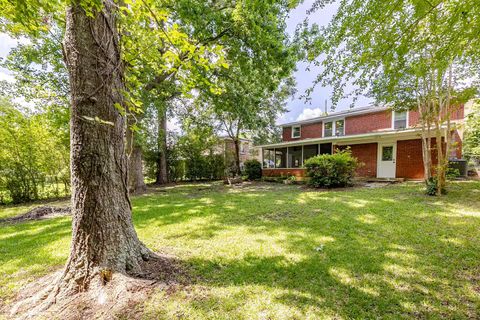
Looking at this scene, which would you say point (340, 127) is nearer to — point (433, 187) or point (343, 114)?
point (343, 114)

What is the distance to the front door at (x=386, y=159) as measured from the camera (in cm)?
1203

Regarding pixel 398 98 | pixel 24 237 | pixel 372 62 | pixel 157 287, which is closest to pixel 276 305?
pixel 157 287

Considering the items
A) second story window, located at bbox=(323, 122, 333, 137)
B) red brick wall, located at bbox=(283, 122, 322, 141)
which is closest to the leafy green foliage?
red brick wall, located at bbox=(283, 122, 322, 141)

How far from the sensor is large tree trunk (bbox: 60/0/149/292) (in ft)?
7.64

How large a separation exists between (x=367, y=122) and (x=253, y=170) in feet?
29.5

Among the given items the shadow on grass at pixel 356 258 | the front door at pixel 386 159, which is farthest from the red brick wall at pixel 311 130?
the shadow on grass at pixel 356 258

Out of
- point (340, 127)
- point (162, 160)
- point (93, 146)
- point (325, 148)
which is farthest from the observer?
point (162, 160)

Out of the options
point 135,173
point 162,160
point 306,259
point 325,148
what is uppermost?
point 325,148

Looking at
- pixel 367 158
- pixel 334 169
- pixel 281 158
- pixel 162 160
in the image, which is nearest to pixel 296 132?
pixel 281 158

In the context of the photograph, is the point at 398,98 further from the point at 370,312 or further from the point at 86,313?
the point at 86,313

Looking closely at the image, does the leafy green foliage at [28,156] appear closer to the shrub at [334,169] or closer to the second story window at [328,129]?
the shrub at [334,169]

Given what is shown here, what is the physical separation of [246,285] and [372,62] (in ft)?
13.1

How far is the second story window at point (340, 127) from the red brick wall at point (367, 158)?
2.64 metres

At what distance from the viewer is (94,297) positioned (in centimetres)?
218
